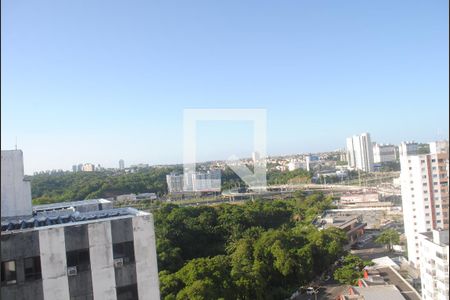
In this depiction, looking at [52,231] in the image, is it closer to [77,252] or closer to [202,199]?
[77,252]

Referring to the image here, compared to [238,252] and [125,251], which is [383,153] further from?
[125,251]

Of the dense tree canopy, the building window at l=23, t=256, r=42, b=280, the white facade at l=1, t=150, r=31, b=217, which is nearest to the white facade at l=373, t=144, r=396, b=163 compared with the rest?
the dense tree canopy

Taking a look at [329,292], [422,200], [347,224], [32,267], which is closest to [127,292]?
[32,267]

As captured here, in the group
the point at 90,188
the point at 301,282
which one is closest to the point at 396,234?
the point at 301,282

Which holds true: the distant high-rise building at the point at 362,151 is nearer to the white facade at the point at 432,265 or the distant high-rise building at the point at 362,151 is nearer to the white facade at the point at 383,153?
the white facade at the point at 383,153

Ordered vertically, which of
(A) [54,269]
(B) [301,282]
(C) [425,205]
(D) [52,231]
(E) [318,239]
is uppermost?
(D) [52,231]

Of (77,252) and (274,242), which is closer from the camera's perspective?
(77,252)

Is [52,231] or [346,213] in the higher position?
[52,231]

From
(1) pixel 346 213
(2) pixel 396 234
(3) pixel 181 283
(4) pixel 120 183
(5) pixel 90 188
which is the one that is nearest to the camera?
(3) pixel 181 283
